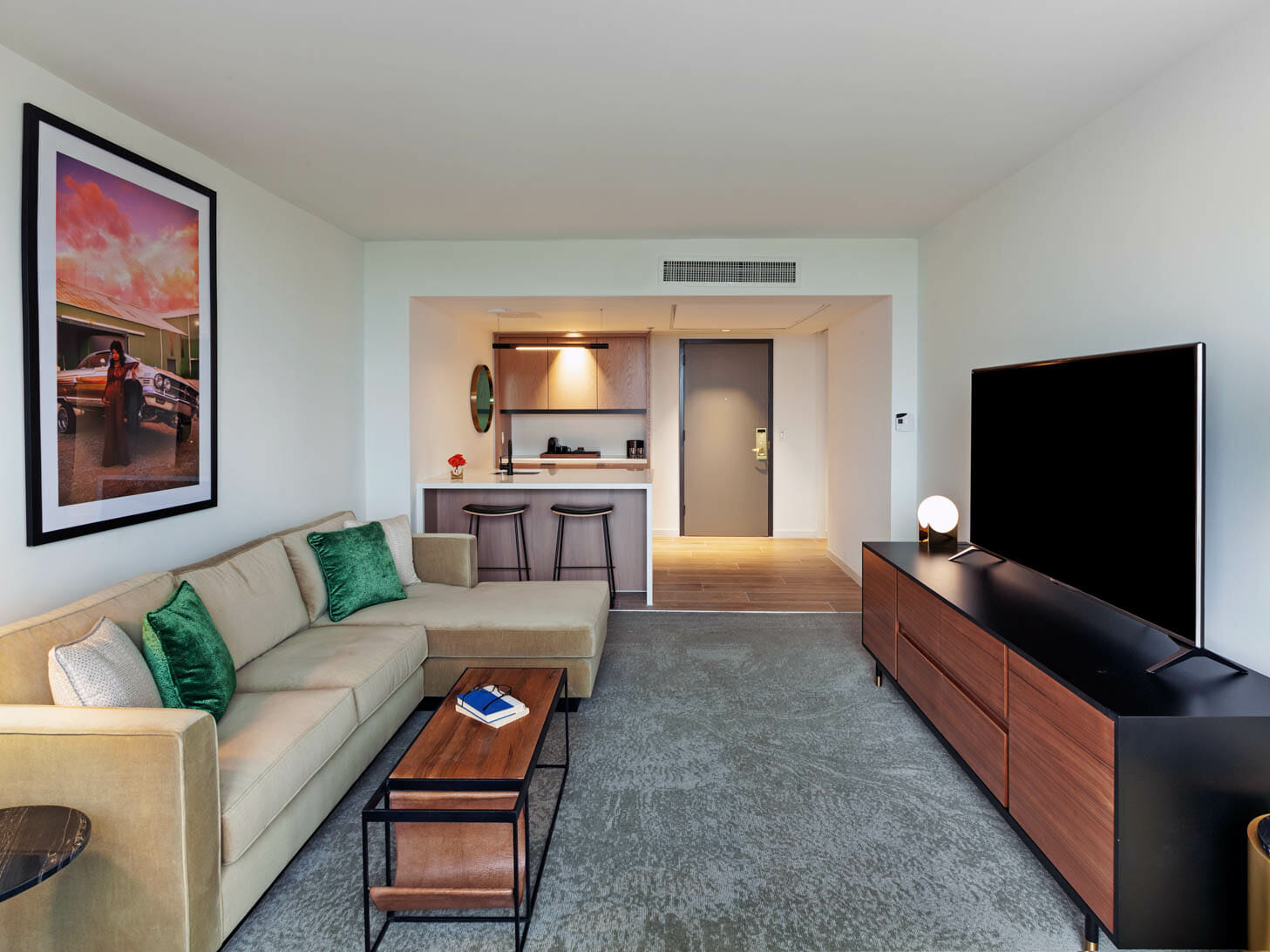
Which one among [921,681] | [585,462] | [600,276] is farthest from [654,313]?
[921,681]

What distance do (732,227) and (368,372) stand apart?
8.73 feet

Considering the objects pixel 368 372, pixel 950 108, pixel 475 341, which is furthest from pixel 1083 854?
pixel 475 341

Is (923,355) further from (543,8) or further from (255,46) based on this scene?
(255,46)

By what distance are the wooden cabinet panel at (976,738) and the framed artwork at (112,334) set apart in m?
3.25

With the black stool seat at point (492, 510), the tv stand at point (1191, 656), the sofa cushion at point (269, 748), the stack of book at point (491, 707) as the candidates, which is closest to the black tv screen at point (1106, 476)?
the tv stand at point (1191, 656)

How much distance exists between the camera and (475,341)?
7066 millimetres

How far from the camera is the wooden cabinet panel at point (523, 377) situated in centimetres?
797

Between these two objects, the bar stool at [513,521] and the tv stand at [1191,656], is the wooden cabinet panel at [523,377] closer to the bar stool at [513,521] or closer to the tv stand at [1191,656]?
the bar stool at [513,521]

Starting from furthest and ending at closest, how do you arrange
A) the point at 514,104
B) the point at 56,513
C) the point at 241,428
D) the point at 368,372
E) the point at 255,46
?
the point at 368,372 < the point at 241,428 < the point at 514,104 < the point at 56,513 < the point at 255,46

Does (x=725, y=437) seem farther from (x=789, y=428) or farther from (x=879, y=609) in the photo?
(x=879, y=609)

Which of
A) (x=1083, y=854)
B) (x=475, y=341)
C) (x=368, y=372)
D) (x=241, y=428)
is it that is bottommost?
(x=1083, y=854)

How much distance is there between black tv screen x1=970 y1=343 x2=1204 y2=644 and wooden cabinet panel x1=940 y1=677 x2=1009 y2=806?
0.56 metres

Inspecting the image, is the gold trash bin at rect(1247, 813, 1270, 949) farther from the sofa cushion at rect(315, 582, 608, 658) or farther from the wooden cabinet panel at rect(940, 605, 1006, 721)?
the sofa cushion at rect(315, 582, 608, 658)

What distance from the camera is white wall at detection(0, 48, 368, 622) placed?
2.38 m
